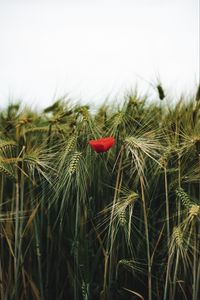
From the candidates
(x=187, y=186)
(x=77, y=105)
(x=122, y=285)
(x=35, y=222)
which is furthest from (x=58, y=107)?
(x=122, y=285)

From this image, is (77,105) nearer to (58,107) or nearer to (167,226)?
(58,107)

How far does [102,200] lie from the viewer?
8.07 feet

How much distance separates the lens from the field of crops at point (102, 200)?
226cm

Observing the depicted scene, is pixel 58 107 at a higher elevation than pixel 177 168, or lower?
higher

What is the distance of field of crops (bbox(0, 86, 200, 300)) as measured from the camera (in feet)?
7.41

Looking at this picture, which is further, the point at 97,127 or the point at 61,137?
the point at 61,137

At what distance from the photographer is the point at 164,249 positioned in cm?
235

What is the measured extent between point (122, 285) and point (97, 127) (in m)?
0.82

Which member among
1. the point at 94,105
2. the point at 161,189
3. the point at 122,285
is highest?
the point at 94,105

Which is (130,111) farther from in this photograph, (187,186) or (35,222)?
(35,222)

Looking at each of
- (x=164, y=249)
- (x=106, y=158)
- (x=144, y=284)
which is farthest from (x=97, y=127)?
(x=144, y=284)

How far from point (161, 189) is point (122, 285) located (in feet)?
1.74

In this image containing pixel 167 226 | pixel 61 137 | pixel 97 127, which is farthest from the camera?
pixel 61 137

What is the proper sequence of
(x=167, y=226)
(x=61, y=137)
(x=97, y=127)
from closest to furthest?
(x=167, y=226) → (x=97, y=127) → (x=61, y=137)
